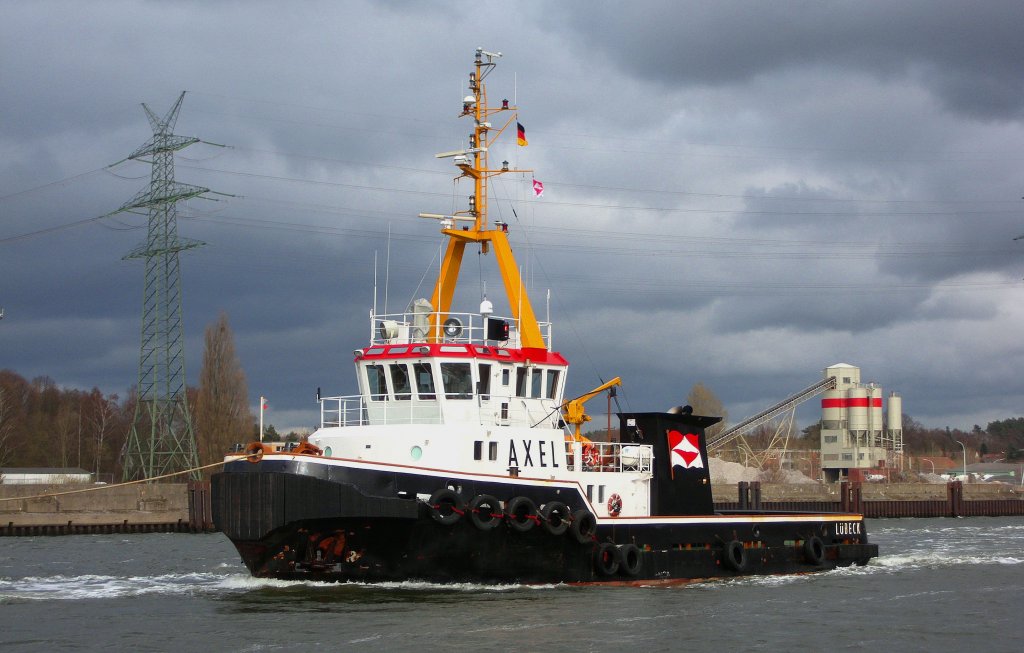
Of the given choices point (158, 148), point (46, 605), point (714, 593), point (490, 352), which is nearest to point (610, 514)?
point (714, 593)

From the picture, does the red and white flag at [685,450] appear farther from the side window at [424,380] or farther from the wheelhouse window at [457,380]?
the side window at [424,380]

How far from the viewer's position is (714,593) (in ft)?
68.6

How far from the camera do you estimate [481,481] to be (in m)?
19.4

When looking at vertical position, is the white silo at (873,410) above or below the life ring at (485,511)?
above

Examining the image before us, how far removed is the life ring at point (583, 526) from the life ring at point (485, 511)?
153cm

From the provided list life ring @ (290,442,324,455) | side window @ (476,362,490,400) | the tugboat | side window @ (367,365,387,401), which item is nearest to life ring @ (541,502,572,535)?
the tugboat

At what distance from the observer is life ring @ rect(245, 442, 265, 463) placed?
1894 centimetres

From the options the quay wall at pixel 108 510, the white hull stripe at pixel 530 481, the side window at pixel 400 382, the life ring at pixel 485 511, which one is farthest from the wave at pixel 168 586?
the quay wall at pixel 108 510

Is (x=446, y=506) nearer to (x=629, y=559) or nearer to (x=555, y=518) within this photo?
(x=555, y=518)

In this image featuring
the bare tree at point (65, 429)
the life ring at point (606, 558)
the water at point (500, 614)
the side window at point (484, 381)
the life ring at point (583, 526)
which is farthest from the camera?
the bare tree at point (65, 429)

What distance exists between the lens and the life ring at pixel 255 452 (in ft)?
62.1

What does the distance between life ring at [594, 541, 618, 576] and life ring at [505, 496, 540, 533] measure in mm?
1688

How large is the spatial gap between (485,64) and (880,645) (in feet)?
43.6

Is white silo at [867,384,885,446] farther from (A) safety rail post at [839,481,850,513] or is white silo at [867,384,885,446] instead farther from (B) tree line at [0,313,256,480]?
(B) tree line at [0,313,256,480]
